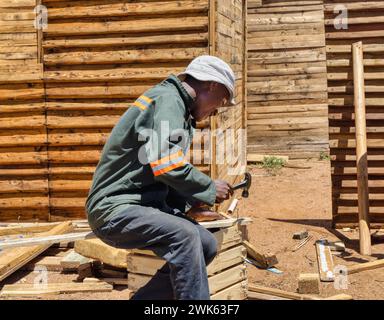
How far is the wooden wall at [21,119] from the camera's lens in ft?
28.3

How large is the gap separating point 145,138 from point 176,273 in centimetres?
87

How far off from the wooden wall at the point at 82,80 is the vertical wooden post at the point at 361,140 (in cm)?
191

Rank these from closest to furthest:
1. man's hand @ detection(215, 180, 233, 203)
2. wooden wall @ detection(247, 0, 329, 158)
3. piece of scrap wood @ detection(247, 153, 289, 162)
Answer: man's hand @ detection(215, 180, 233, 203), piece of scrap wood @ detection(247, 153, 289, 162), wooden wall @ detection(247, 0, 329, 158)

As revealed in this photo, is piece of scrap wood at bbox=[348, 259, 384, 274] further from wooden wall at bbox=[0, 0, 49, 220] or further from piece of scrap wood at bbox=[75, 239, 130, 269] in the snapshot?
wooden wall at bbox=[0, 0, 49, 220]

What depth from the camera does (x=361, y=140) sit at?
26.2ft

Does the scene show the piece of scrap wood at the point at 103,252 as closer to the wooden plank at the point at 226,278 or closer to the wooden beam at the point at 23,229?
the wooden beam at the point at 23,229

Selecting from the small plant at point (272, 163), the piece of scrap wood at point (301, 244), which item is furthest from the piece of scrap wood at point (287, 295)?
the small plant at point (272, 163)

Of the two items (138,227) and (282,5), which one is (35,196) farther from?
(282,5)

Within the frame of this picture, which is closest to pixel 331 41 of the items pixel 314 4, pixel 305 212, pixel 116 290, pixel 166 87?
pixel 305 212

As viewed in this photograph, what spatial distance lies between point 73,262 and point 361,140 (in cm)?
410

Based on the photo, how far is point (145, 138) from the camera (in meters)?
3.67

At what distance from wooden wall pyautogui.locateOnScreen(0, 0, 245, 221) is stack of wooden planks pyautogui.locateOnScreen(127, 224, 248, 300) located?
2.98 m

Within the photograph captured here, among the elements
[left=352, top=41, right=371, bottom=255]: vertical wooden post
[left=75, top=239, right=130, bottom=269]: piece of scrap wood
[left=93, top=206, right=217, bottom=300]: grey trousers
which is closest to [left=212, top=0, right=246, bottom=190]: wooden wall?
[left=352, top=41, right=371, bottom=255]: vertical wooden post

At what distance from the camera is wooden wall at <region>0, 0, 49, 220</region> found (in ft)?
28.3
